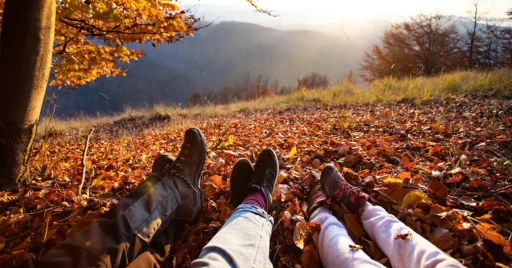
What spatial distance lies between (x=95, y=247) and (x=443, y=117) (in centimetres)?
414

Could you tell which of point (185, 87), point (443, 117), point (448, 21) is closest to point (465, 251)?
point (443, 117)

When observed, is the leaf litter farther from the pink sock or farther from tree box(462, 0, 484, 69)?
tree box(462, 0, 484, 69)

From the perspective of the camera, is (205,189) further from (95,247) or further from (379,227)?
(379,227)

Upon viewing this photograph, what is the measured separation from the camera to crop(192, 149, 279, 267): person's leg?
1067 millimetres

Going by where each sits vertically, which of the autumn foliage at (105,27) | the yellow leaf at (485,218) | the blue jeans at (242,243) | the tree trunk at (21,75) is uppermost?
the autumn foliage at (105,27)

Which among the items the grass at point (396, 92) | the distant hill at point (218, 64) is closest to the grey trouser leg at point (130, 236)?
the grass at point (396, 92)

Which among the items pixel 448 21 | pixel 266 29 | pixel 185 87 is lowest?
pixel 185 87

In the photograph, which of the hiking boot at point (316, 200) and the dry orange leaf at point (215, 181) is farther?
the dry orange leaf at point (215, 181)

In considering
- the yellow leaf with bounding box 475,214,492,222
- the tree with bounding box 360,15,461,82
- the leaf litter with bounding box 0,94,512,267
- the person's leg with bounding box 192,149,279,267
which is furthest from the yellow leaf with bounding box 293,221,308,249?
the tree with bounding box 360,15,461,82

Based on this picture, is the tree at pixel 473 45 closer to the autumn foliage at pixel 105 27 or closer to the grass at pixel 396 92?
the grass at pixel 396 92

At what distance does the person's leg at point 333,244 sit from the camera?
3.52 feet

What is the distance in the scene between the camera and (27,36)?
164 centimetres

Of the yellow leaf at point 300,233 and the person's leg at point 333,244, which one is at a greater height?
the person's leg at point 333,244

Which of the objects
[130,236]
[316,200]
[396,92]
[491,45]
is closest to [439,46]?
[491,45]
